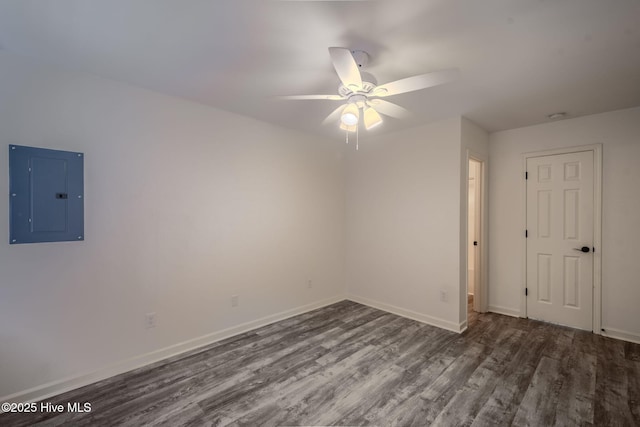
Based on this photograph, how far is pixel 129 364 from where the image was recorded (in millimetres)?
2416

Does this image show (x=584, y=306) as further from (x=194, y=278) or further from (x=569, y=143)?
(x=194, y=278)

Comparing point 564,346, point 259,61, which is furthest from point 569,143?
point 259,61

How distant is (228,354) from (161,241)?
1.28 meters

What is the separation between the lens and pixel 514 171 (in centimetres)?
369

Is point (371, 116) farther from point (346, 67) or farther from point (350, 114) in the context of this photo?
point (346, 67)

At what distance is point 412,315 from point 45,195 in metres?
3.93

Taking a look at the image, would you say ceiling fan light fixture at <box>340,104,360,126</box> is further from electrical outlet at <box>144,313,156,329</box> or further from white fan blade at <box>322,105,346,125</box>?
electrical outlet at <box>144,313,156,329</box>

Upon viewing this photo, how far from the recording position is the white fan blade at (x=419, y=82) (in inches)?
67.7

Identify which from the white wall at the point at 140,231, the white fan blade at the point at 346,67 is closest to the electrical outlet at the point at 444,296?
the white wall at the point at 140,231

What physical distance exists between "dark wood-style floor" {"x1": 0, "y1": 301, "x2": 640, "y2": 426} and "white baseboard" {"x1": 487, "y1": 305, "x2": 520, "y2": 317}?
0.48 m

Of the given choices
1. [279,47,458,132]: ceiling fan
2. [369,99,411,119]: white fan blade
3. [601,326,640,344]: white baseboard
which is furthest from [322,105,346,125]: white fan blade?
[601,326,640,344]: white baseboard

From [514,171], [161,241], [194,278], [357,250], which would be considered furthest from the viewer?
[357,250]

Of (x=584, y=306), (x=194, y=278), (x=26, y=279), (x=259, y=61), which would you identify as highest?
(x=259, y=61)

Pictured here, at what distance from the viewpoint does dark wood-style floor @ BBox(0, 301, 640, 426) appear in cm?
188
